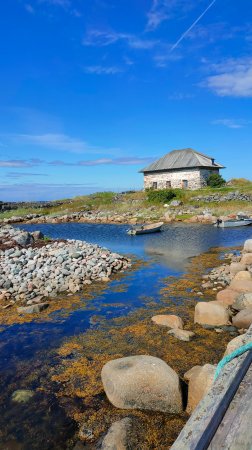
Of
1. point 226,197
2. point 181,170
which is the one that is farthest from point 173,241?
point 181,170

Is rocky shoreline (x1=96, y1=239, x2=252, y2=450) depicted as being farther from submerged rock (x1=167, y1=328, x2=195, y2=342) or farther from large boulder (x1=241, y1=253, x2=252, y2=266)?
large boulder (x1=241, y1=253, x2=252, y2=266)

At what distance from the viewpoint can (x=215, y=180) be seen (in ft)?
186

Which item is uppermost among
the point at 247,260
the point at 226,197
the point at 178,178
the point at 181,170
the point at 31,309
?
the point at 181,170

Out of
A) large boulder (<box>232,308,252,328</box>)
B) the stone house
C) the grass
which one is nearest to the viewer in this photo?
large boulder (<box>232,308,252,328</box>)

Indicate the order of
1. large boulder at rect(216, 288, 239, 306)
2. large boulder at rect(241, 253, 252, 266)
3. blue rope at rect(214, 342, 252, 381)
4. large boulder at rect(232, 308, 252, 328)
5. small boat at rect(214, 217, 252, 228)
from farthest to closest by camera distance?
small boat at rect(214, 217, 252, 228), large boulder at rect(241, 253, 252, 266), large boulder at rect(216, 288, 239, 306), large boulder at rect(232, 308, 252, 328), blue rope at rect(214, 342, 252, 381)

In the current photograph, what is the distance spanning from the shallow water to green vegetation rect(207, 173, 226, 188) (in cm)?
3349

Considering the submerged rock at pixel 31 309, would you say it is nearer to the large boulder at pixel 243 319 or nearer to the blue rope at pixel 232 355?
the large boulder at pixel 243 319

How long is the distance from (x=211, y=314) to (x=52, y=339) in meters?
4.82

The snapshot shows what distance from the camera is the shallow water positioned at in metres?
6.12

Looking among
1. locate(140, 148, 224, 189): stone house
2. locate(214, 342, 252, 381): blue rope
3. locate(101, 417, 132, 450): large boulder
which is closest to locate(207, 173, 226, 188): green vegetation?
locate(140, 148, 224, 189): stone house

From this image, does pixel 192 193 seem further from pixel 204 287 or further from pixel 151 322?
pixel 151 322

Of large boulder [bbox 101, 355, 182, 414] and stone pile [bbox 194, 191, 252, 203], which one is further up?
stone pile [bbox 194, 191, 252, 203]

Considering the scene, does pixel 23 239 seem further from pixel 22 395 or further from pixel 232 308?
pixel 22 395

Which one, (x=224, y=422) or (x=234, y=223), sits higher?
(x=224, y=422)
